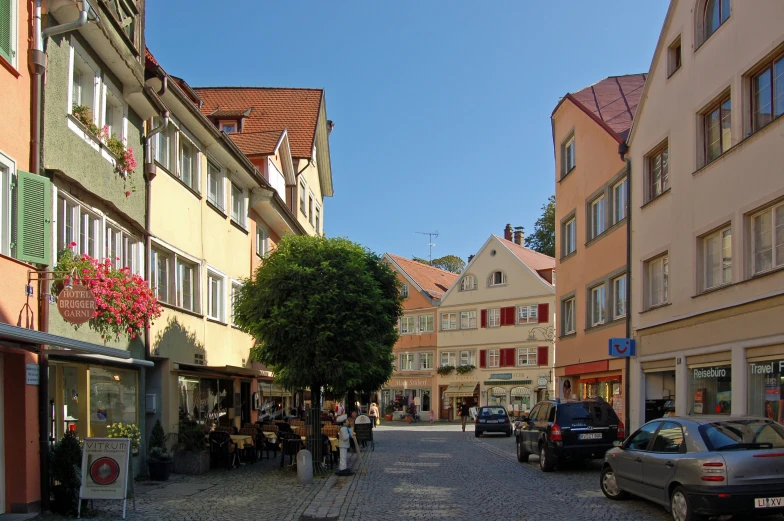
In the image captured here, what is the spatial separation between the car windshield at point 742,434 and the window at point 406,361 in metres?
53.9

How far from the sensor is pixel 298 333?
18.6 meters

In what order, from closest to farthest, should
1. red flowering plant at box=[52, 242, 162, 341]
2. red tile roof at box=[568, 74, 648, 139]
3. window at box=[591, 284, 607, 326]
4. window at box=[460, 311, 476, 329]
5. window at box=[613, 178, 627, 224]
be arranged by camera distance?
1. red flowering plant at box=[52, 242, 162, 341]
2. window at box=[613, 178, 627, 224]
3. window at box=[591, 284, 607, 326]
4. red tile roof at box=[568, 74, 648, 139]
5. window at box=[460, 311, 476, 329]

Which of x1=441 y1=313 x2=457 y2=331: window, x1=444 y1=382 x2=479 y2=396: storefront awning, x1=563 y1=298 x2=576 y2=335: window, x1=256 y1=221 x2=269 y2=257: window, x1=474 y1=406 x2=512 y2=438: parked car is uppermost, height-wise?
x1=256 y1=221 x2=269 y2=257: window

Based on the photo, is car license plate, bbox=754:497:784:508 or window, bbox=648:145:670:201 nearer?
car license plate, bbox=754:497:784:508

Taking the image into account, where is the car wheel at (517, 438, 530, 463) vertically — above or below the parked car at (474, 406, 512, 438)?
above

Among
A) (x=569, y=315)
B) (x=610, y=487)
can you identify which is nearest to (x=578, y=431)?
(x=610, y=487)

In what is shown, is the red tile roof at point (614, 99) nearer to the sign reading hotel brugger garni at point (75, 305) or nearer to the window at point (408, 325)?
the sign reading hotel brugger garni at point (75, 305)

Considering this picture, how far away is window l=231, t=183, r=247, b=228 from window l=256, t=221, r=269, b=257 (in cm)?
246

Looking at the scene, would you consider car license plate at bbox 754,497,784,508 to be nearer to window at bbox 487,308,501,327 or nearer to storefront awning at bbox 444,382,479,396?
window at bbox 487,308,501,327

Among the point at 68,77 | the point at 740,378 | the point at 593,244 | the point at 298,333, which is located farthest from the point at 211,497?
the point at 593,244

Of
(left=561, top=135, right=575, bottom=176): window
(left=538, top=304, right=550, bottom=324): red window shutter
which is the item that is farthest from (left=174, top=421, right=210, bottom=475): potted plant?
(left=538, top=304, right=550, bottom=324): red window shutter

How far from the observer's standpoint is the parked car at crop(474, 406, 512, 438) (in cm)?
3791

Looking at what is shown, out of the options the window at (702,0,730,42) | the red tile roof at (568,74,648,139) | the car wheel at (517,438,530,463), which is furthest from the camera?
the red tile roof at (568,74,648,139)

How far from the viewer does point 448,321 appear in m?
62.0
